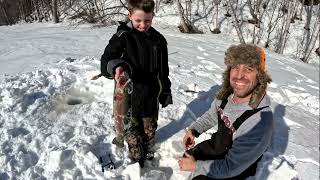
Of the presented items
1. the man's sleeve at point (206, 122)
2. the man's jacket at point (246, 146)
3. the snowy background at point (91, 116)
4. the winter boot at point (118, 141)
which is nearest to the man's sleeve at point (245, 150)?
the man's jacket at point (246, 146)

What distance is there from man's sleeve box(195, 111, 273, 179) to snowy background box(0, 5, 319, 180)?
1.19 metres

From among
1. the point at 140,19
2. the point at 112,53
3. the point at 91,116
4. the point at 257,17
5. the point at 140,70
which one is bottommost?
the point at 257,17

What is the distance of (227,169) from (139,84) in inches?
51.5

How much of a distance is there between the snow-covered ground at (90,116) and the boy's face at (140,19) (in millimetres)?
1226

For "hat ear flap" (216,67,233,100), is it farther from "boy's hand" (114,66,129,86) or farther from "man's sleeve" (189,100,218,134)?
"boy's hand" (114,66,129,86)

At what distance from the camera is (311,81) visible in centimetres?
754

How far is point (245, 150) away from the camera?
7.88 ft

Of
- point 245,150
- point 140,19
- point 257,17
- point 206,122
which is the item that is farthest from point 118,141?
point 257,17

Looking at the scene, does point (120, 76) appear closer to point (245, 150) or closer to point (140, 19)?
point (140, 19)

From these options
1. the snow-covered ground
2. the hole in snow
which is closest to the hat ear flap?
the snow-covered ground

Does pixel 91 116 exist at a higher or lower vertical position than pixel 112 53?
lower

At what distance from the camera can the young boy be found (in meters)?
3.27

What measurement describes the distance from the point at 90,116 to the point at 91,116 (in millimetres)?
11

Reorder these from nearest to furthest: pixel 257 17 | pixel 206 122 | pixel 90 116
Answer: pixel 206 122, pixel 90 116, pixel 257 17
